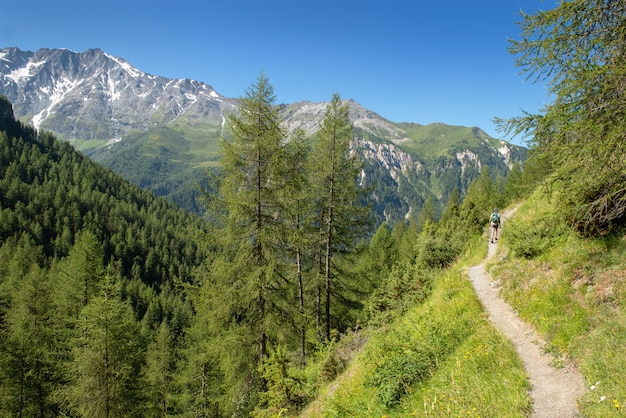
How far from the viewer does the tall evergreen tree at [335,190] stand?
19656mm

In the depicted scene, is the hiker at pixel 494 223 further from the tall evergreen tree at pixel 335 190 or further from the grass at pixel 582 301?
the tall evergreen tree at pixel 335 190

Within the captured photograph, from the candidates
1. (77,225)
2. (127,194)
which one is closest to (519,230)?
(77,225)

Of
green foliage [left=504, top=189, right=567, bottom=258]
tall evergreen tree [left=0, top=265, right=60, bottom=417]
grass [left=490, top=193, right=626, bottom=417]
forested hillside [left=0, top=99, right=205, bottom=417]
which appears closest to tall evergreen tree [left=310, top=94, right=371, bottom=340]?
forested hillside [left=0, top=99, right=205, bottom=417]

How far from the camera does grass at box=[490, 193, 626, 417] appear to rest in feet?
15.6

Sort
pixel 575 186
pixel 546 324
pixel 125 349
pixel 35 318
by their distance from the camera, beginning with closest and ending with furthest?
pixel 546 324 → pixel 575 186 → pixel 125 349 → pixel 35 318

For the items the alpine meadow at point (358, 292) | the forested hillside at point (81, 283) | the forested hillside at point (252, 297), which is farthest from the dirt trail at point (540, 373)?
the forested hillside at point (81, 283)

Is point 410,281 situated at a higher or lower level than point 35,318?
higher

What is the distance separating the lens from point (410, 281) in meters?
15.7

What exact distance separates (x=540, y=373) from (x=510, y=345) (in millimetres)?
925

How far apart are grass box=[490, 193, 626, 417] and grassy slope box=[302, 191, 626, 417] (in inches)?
0.7

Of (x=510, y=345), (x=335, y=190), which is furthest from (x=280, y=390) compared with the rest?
(x=335, y=190)

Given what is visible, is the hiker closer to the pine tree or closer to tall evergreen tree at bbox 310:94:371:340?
tall evergreen tree at bbox 310:94:371:340

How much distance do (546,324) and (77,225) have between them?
136338mm

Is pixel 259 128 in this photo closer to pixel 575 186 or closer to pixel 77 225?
pixel 575 186
